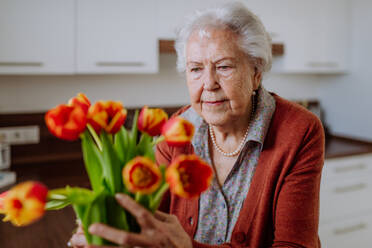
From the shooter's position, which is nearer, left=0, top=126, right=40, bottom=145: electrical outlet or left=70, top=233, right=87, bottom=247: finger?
left=70, top=233, right=87, bottom=247: finger

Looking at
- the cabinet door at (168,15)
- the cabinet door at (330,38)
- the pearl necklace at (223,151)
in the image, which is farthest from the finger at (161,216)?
the cabinet door at (330,38)

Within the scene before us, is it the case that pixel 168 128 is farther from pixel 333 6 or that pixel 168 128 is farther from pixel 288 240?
pixel 333 6

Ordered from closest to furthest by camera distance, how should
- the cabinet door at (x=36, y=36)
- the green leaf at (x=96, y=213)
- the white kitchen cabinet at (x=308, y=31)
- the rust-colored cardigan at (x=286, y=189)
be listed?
1. the green leaf at (x=96, y=213)
2. the rust-colored cardigan at (x=286, y=189)
3. the cabinet door at (x=36, y=36)
4. the white kitchen cabinet at (x=308, y=31)

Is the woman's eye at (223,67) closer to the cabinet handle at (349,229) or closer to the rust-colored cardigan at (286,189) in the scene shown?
the rust-colored cardigan at (286,189)

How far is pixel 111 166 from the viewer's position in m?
0.55

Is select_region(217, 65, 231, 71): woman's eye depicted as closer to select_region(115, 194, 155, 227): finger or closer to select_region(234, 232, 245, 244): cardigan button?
select_region(234, 232, 245, 244): cardigan button

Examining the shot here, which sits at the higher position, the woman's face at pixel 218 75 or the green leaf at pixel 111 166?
the woman's face at pixel 218 75

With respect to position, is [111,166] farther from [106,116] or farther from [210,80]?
[210,80]

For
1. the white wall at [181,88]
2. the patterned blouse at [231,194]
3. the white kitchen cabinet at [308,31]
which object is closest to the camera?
the patterned blouse at [231,194]

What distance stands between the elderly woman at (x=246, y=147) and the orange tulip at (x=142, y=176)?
0.55m

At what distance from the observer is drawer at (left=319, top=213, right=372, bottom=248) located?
7.79ft

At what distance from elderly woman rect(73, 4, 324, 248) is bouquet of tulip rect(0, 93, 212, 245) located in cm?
48

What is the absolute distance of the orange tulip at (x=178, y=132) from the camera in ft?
1.69

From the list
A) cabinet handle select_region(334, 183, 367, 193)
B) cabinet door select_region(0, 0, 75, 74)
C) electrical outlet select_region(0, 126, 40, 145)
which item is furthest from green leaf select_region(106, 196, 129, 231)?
cabinet handle select_region(334, 183, 367, 193)
